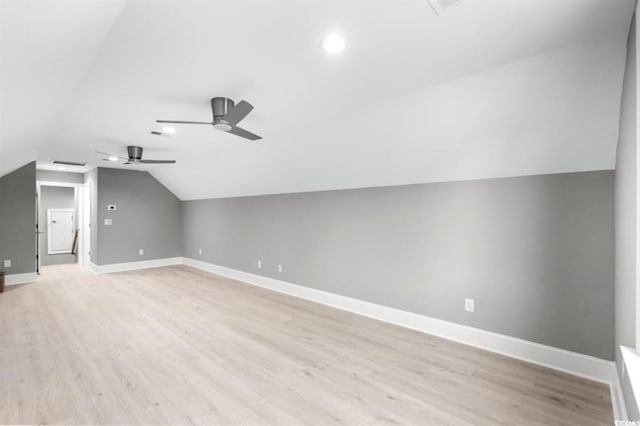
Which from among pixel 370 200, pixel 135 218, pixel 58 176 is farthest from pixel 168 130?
pixel 58 176

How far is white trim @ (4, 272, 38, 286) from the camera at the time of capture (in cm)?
546

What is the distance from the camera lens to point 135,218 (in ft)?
22.8

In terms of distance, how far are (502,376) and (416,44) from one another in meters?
2.68

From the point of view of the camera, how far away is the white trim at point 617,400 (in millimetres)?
1796

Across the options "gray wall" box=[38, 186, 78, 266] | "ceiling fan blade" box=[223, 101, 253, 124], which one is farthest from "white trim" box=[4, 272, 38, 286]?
"ceiling fan blade" box=[223, 101, 253, 124]

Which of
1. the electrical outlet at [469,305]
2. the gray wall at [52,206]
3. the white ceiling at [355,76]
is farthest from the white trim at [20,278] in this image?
the electrical outlet at [469,305]

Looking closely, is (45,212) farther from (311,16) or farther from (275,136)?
(311,16)

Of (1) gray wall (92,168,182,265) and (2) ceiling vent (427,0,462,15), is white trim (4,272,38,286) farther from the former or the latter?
(2) ceiling vent (427,0,462,15)

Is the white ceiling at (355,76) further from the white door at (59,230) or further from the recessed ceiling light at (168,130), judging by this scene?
the white door at (59,230)

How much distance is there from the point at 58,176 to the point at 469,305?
902cm

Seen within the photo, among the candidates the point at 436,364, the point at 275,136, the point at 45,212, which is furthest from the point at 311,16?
the point at 45,212

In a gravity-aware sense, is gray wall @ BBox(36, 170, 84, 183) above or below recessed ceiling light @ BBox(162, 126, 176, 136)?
below

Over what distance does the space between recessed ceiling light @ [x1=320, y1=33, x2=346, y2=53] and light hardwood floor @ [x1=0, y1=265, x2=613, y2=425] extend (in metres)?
2.43

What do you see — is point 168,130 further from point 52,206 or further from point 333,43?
point 52,206
